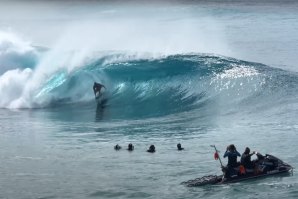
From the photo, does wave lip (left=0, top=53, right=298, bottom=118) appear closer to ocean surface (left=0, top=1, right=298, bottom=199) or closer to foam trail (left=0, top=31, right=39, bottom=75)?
ocean surface (left=0, top=1, right=298, bottom=199)

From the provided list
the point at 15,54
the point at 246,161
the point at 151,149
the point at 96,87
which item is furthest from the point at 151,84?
the point at 246,161

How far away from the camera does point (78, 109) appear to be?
4947 centimetres

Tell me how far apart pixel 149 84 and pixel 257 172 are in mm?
19407

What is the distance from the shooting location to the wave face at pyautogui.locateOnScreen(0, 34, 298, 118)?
4866 cm

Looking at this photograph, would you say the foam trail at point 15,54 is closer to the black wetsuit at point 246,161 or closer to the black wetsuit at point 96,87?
the black wetsuit at point 96,87

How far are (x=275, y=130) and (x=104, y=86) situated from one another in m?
14.0

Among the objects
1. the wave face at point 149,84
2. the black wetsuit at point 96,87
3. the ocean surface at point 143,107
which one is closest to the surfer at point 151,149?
the ocean surface at point 143,107

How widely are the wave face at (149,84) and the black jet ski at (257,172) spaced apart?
37.8 feet

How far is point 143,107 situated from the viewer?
4922 centimetres

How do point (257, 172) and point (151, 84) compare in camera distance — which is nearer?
point (257, 172)

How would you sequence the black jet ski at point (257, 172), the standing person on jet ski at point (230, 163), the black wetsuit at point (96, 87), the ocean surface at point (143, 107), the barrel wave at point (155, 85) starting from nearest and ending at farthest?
the black jet ski at point (257, 172) → the standing person on jet ski at point (230, 163) → the ocean surface at point (143, 107) → the barrel wave at point (155, 85) → the black wetsuit at point (96, 87)

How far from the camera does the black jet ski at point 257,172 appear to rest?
33625mm

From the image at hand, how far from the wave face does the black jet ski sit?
11.5 meters

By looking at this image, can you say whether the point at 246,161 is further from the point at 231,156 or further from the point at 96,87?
the point at 96,87
